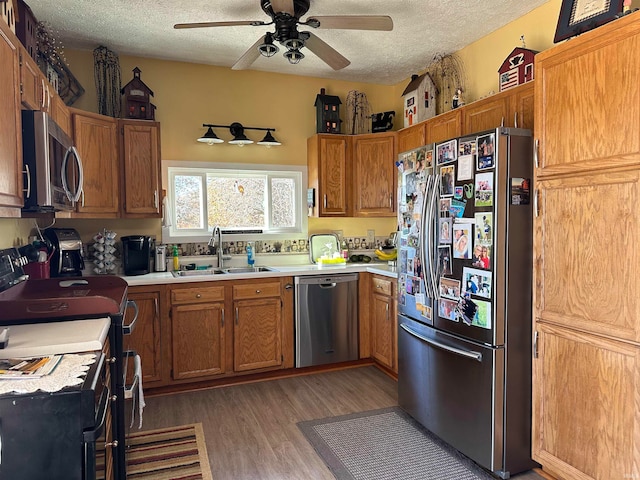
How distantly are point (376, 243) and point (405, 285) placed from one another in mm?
1731

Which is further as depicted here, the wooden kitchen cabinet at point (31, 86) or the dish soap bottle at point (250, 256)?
the dish soap bottle at point (250, 256)

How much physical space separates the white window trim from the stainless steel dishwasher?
27.8 inches

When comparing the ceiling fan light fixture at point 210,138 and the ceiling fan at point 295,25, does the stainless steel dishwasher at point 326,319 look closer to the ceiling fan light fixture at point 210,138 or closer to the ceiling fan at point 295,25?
the ceiling fan light fixture at point 210,138

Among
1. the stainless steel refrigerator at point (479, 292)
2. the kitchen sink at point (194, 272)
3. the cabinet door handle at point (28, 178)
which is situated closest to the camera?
the cabinet door handle at point (28, 178)

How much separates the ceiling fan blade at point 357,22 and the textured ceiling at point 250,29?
42cm

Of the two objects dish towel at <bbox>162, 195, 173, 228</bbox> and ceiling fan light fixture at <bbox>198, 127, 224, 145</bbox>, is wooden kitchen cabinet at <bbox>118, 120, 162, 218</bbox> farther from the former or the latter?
ceiling fan light fixture at <bbox>198, 127, 224, 145</bbox>

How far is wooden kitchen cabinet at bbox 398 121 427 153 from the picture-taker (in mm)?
3610

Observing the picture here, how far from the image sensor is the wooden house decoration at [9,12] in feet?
5.59

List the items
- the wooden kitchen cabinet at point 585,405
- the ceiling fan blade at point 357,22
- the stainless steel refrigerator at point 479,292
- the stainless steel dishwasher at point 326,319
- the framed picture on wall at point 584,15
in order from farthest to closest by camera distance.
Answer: the stainless steel dishwasher at point 326,319, the ceiling fan blade at point 357,22, the stainless steel refrigerator at point 479,292, the framed picture on wall at point 584,15, the wooden kitchen cabinet at point 585,405

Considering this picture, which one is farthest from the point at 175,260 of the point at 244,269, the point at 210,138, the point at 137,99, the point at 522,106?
the point at 522,106

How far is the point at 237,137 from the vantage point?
3938 mm

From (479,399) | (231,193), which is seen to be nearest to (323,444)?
(479,399)

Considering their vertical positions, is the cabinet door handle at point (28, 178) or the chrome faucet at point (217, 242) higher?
the cabinet door handle at point (28, 178)

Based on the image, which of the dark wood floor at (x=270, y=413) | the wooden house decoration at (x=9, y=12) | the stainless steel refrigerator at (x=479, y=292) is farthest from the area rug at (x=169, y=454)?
the wooden house decoration at (x=9, y=12)
